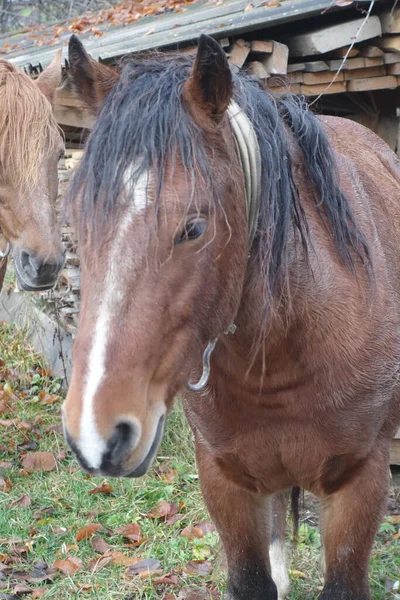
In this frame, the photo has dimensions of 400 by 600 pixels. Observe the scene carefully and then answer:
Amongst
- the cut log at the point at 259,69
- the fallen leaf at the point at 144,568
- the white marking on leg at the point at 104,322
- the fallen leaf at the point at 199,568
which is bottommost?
the fallen leaf at the point at 199,568

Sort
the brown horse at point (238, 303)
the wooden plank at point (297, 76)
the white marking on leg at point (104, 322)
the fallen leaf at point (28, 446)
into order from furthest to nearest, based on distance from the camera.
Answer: the fallen leaf at point (28, 446), the wooden plank at point (297, 76), the brown horse at point (238, 303), the white marking on leg at point (104, 322)

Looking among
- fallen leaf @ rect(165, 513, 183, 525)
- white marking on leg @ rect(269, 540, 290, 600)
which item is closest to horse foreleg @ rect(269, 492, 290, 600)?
white marking on leg @ rect(269, 540, 290, 600)

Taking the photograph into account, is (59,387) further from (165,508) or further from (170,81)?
(170,81)

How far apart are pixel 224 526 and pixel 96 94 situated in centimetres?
159

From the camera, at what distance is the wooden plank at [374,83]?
15.7 feet

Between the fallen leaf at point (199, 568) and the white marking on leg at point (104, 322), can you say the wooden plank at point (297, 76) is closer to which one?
the fallen leaf at point (199, 568)

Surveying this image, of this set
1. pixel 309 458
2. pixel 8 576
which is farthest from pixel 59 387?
pixel 309 458

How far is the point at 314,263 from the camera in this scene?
241 cm

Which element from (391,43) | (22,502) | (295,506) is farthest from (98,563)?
(391,43)

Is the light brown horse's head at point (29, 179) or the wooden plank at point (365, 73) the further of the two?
the wooden plank at point (365, 73)

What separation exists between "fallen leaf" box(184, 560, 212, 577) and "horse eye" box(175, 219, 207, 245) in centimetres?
240

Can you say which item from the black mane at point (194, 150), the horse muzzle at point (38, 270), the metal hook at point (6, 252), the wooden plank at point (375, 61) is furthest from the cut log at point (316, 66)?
the black mane at point (194, 150)

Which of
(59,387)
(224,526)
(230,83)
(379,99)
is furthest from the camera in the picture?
(59,387)

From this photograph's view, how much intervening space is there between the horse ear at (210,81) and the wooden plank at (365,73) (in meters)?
3.12
